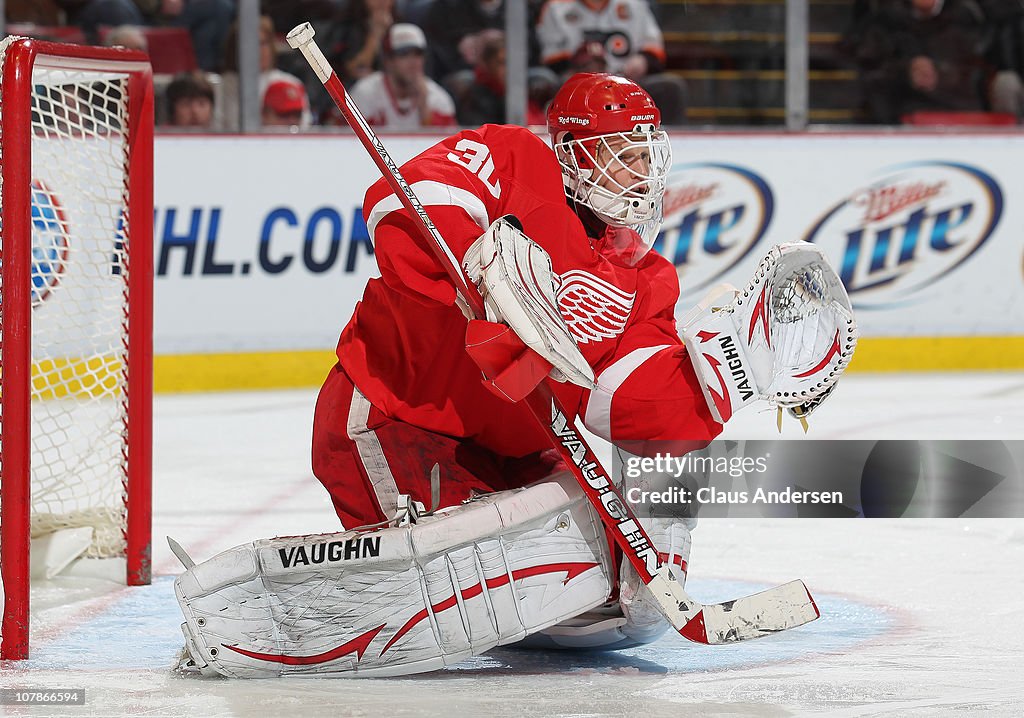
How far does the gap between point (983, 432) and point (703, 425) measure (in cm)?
233

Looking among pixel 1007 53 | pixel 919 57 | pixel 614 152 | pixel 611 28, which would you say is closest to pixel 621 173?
pixel 614 152

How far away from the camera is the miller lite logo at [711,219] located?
5.53m

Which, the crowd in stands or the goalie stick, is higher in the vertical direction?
the crowd in stands

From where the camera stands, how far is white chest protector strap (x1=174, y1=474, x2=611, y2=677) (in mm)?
2082

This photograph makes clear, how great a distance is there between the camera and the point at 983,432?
423cm

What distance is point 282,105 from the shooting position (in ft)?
17.5

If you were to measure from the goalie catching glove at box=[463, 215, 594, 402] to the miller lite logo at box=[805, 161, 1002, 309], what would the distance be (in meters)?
3.81

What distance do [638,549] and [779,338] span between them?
35 cm

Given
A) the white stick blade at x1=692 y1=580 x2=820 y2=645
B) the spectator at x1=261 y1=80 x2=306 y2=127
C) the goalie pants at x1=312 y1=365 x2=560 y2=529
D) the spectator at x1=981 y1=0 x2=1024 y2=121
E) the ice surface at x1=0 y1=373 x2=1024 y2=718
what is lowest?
the ice surface at x1=0 y1=373 x2=1024 y2=718

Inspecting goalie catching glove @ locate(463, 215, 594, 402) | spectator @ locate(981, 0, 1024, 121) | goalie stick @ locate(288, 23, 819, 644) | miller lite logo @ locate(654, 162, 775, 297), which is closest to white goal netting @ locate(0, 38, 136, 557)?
goalie stick @ locate(288, 23, 819, 644)

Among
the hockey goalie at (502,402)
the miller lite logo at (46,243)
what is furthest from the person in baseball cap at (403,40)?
the hockey goalie at (502,402)

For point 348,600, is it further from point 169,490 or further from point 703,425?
point 169,490

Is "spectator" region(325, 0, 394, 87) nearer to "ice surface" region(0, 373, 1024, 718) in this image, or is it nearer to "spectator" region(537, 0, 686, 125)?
"spectator" region(537, 0, 686, 125)

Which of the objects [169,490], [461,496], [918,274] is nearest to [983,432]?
[918,274]
